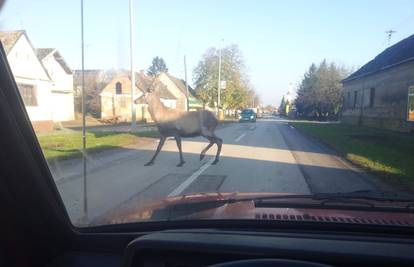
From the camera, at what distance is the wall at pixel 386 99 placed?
27.2 m

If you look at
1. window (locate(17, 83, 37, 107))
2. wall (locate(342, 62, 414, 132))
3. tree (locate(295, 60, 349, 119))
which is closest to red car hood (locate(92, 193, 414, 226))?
window (locate(17, 83, 37, 107))

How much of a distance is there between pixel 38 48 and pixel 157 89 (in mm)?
5057

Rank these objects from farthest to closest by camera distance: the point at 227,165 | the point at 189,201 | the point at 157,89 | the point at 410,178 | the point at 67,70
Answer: the point at 227,165 < the point at 410,178 < the point at 157,89 < the point at 67,70 < the point at 189,201

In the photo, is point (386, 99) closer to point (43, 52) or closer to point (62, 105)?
point (62, 105)

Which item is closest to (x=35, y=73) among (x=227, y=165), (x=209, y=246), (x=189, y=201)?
(x=189, y=201)

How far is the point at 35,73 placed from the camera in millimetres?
3176

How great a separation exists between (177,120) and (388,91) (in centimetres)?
2494

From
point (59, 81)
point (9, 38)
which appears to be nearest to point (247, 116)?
point (59, 81)

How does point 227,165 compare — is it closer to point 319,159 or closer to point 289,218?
point 319,159

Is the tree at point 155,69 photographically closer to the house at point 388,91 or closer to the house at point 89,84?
the house at point 89,84

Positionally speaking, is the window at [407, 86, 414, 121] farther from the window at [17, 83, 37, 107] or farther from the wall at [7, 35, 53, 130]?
the window at [17, 83, 37, 107]

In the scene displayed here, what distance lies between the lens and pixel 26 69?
2.89m

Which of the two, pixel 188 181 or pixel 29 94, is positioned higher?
pixel 29 94

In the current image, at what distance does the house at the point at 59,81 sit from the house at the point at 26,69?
0.08 meters
